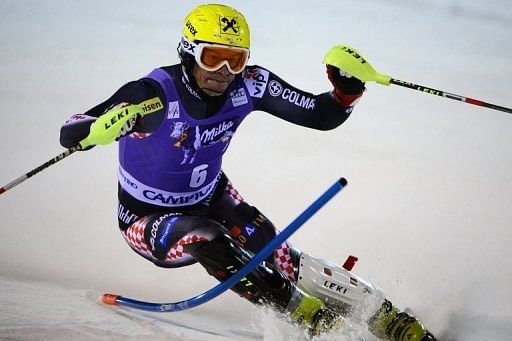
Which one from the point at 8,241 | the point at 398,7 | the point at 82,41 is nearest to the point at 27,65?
the point at 82,41

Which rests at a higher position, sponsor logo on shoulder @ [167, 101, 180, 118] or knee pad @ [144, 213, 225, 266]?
sponsor logo on shoulder @ [167, 101, 180, 118]

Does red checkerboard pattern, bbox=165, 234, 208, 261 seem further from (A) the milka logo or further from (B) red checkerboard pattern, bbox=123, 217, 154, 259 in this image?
(A) the milka logo

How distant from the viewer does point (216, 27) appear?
293 centimetres

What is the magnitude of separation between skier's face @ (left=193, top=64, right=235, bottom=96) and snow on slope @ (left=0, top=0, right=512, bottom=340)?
3.07 feet

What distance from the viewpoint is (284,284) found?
2795mm

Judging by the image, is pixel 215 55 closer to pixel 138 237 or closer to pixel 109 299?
pixel 138 237

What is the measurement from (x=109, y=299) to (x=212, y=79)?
110 cm

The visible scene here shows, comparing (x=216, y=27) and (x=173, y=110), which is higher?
(x=216, y=27)

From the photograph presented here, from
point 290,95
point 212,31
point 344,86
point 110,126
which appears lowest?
point 110,126

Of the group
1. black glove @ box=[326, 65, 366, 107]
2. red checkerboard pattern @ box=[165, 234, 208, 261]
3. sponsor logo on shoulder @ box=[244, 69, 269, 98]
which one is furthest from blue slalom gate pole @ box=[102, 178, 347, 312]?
black glove @ box=[326, 65, 366, 107]

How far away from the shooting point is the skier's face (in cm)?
296

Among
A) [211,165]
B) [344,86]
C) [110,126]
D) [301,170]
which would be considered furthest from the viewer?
[301,170]

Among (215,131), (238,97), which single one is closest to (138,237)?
(215,131)

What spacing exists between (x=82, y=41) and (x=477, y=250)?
4.29 m
